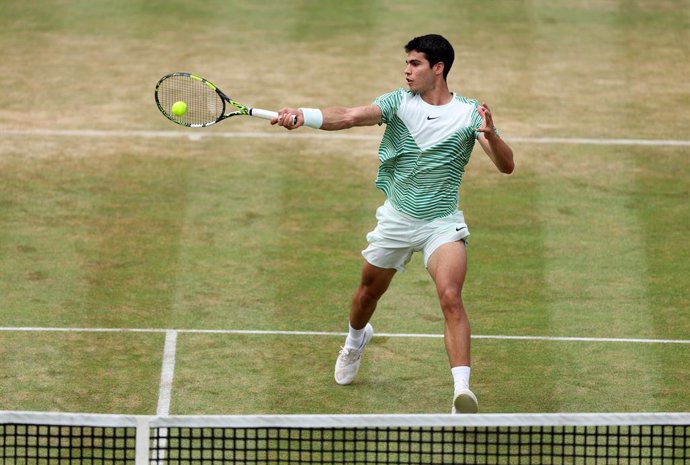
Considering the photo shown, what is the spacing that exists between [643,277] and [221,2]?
1033 centimetres

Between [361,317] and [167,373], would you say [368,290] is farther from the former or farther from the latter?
[167,373]

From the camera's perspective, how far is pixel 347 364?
9.90 m

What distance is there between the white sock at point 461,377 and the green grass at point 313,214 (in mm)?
725

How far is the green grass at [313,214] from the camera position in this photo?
33.1ft

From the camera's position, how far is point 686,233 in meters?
13.5

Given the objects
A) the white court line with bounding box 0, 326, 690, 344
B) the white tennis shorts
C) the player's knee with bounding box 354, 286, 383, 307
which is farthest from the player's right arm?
the white court line with bounding box 0, 326, 690, 344

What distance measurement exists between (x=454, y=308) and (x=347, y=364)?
119 cm

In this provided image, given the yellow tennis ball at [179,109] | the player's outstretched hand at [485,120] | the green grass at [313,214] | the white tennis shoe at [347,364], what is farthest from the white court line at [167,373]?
the player's outstretched hand at [485,120]

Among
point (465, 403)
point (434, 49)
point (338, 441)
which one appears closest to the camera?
point (338, 441)

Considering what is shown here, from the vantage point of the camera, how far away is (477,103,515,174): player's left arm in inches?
349

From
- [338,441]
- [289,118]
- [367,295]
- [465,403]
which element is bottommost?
[338,441]

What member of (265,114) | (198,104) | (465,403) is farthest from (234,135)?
(465,403)

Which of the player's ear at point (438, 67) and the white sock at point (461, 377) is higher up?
the player's ear at point (438, 67)

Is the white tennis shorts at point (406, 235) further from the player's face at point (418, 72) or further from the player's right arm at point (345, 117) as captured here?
the player's face at point (418, 72)
